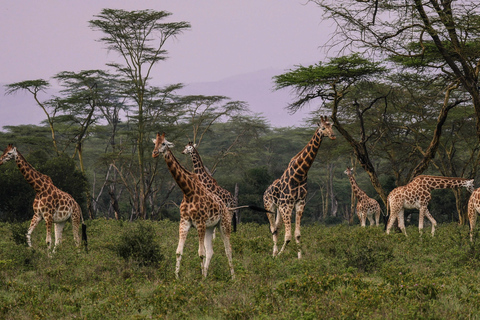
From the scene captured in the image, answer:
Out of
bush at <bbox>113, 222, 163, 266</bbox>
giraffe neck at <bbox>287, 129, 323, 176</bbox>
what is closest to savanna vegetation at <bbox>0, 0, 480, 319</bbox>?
bush at <bbox>113, 222, 163, 266</bbox>

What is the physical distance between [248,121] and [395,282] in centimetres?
3060

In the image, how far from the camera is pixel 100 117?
105ft

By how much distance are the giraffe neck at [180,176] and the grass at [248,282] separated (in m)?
1.38

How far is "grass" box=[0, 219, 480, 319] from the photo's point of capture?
6770 mm

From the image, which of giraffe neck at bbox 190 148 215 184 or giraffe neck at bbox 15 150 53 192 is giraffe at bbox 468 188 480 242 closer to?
giraffe neck at bbox 190 148 215 184

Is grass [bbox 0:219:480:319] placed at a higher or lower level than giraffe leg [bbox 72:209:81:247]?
→ lower

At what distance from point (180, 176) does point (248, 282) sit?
6.32ft

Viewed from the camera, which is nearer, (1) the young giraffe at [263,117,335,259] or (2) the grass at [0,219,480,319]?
(2) the grass at [0,219,480,319]

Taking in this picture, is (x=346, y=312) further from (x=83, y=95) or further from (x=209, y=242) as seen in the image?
(x=83, y=95)

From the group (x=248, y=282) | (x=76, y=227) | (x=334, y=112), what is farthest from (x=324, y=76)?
(x=248, y=282)

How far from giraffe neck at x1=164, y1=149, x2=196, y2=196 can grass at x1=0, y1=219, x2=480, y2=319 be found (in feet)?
4.52

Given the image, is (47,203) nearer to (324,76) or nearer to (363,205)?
(324,76)

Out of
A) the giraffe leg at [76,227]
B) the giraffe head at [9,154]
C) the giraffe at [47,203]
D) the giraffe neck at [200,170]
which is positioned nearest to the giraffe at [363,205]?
the giraffe neck at [200,170]

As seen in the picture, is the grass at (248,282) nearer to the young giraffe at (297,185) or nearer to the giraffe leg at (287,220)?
the giraffe leg at (287,220)
